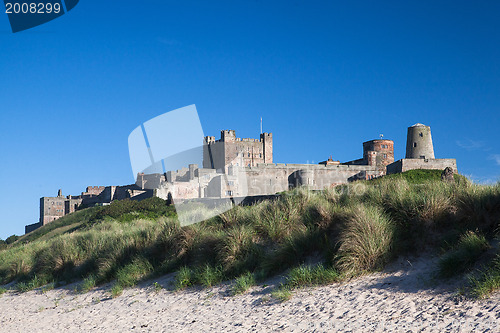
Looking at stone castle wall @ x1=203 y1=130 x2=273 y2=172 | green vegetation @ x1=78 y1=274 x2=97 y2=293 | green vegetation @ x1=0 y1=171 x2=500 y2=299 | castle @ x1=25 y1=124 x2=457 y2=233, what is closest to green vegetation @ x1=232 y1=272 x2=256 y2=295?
green vegetation @ x1=0 y1=171 x2=500 y2=299

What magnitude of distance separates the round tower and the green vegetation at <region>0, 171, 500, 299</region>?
4608 cm

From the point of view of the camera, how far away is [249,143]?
257ft

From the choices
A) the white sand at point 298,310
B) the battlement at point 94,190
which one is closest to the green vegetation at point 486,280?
the white sand at point 298,310

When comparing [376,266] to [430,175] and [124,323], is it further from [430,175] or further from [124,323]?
[430,175]

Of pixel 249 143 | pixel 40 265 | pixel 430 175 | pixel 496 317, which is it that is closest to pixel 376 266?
pixel 496 317

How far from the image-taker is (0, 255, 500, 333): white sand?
261 inches

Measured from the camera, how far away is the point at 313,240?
9.91 m

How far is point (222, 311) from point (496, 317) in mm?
4534

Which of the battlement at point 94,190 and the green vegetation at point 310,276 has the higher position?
the battlement at point 94,190

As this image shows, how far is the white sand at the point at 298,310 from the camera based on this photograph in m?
6.64

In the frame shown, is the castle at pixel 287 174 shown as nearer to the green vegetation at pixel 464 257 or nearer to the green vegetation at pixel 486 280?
the green vegetation at pixel 464 257

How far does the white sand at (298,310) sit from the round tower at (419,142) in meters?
48.6

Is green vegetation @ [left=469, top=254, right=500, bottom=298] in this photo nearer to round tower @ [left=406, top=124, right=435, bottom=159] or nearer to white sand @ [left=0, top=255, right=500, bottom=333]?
white sand @ [left=0, top=255, right=500, bottom=333]

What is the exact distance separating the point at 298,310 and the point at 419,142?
51261mm
